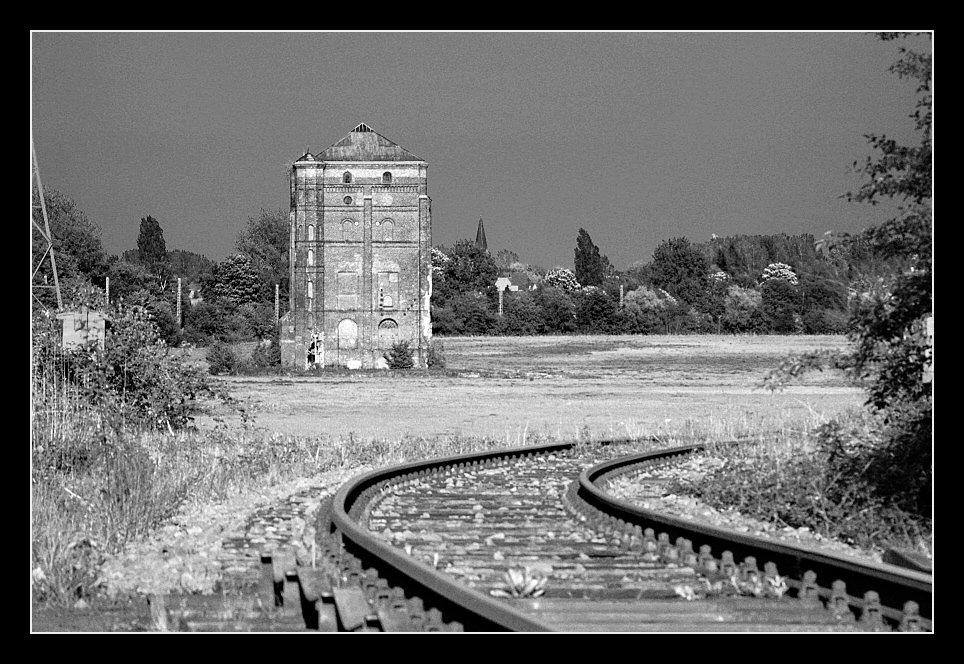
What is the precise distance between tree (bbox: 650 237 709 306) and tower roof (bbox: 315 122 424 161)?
6749cm

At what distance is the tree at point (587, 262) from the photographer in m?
125

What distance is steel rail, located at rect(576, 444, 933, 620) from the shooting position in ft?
19.6

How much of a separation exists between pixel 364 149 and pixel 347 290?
7153 millimetres

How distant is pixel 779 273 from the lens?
11981cm

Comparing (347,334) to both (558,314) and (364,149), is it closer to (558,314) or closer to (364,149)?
(364,149)

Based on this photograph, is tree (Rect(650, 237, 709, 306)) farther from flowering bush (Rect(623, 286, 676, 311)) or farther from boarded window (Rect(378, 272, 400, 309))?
boarded window (Rect(378, 272, 400, 309))

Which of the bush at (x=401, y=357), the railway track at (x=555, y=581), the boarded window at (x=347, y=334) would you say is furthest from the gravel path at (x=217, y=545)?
the boarded window at (x=347, y=334)

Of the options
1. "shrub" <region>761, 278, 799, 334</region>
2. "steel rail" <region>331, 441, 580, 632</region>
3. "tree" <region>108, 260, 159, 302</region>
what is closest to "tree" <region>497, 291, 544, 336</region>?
"shrub" <region>761, 278, 799, 334</region>

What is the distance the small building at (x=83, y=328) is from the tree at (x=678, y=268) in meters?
105

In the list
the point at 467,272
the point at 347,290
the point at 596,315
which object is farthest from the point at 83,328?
the point at 467,272
